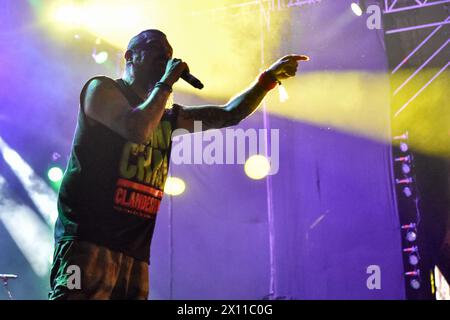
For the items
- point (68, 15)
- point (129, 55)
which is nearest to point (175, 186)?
point (68, 15)

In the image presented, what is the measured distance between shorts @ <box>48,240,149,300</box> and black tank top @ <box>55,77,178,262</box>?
0.03 meters

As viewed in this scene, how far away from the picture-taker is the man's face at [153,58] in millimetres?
2115

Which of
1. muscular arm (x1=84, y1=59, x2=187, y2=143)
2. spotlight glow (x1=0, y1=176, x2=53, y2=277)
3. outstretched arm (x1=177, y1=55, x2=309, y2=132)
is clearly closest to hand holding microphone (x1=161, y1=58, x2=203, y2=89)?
muscular arm (x1=84, y1=59, x2=187, y2=143)

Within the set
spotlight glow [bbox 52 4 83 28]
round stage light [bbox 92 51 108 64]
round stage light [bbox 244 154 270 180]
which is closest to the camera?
round stage light [bbox 244 154 270 180]

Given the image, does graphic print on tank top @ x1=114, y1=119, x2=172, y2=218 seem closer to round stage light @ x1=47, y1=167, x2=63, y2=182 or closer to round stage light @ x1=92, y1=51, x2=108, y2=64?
round stage light @ x1=47, y1=167, x2=63, y2=182

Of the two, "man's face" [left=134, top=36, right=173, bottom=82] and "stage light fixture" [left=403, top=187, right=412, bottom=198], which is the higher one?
"stage light fixture" [left=403, top=187, right=412, bottom=198]

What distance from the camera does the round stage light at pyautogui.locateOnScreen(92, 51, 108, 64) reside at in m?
6.12

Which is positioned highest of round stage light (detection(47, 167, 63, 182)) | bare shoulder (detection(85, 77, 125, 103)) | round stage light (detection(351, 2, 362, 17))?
round stage light (detection(351, 2, 362, 17))

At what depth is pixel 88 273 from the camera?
5.82 feet

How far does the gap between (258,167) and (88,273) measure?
3652 mm

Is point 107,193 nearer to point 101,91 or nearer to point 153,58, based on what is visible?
point 101,91

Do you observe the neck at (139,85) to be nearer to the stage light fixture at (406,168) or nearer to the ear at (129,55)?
the ear at (129,55)

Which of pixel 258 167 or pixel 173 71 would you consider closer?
pixel 173 71
